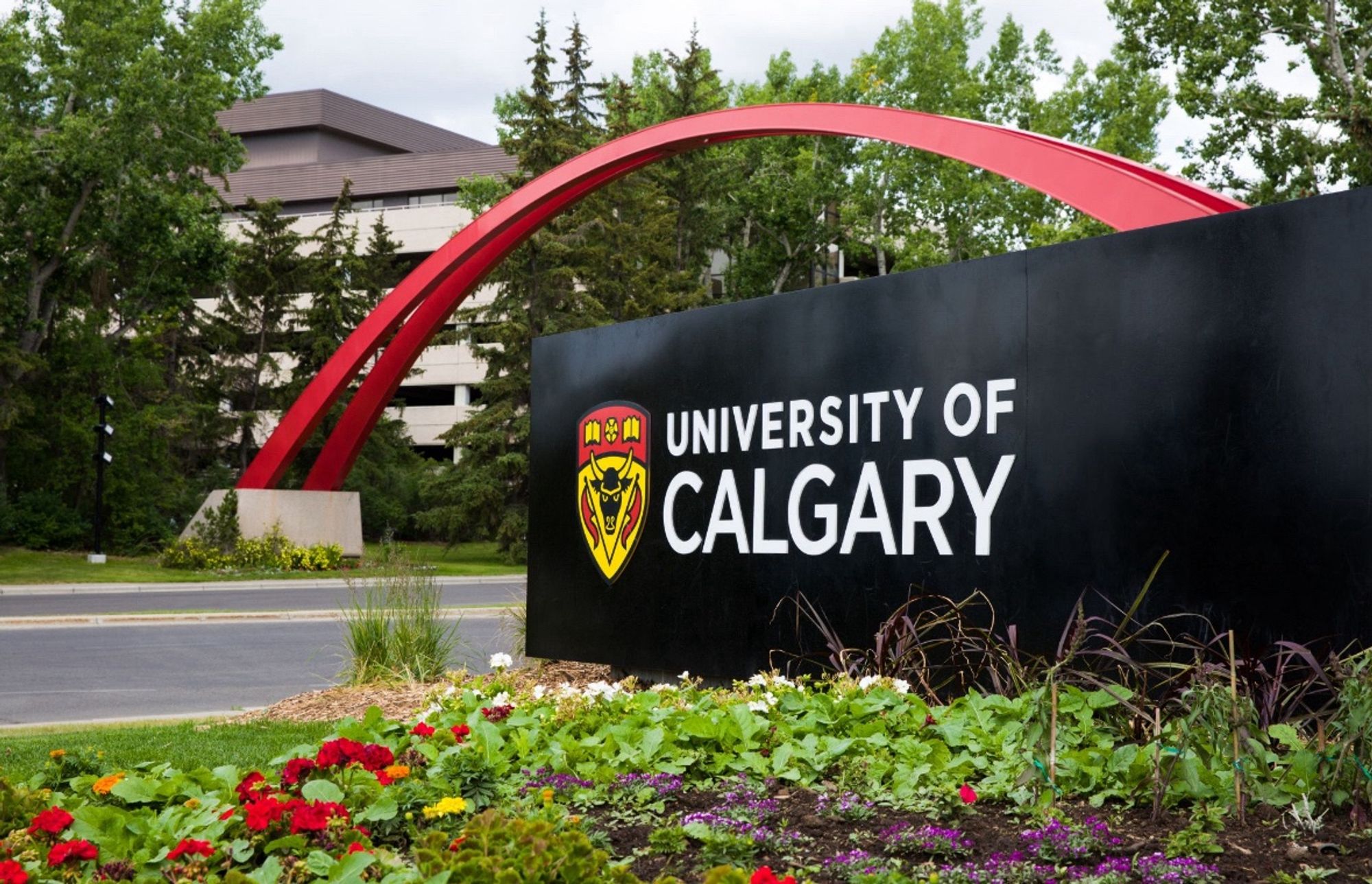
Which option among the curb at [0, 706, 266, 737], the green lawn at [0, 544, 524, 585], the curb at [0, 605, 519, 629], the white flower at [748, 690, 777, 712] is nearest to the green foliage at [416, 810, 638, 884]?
the white flower at [748, 690, 777, 712]

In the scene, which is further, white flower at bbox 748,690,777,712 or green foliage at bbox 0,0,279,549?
green foliage at bbox 0,0,279,549

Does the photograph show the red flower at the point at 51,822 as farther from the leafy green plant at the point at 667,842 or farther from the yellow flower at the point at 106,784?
the leafy green plant at the point at 667,842

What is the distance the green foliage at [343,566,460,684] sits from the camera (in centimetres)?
973

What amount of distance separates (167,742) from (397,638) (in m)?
2.35

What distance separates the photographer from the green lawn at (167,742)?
670 cm

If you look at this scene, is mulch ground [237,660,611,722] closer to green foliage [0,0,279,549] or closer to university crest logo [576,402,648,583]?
university crest logo [576,402,648,583]

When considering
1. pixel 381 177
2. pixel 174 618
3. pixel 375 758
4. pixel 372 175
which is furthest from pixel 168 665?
pixel 372 175

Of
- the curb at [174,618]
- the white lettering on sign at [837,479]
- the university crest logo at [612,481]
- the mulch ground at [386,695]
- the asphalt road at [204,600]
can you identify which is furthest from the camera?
the asphalt road at [204,600]

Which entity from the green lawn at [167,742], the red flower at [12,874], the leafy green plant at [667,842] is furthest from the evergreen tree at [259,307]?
the leafy green plant at [667,842]

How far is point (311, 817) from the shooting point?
3.57 m

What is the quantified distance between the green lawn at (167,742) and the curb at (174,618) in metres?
8.39

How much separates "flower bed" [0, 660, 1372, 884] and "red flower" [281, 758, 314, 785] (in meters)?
0.01

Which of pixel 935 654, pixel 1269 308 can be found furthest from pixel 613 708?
pixel 1269 308

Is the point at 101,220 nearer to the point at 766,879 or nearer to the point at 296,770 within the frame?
the point at 296,770
